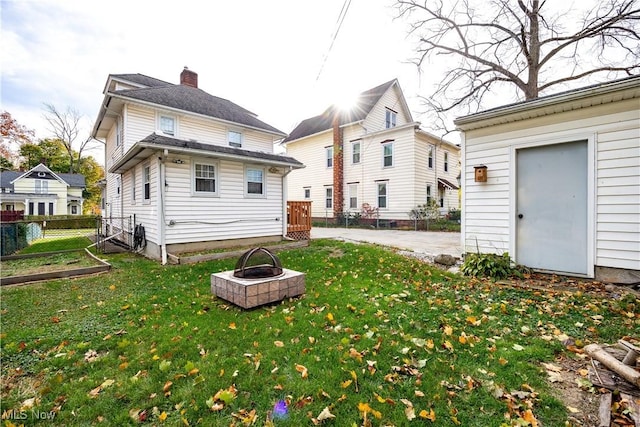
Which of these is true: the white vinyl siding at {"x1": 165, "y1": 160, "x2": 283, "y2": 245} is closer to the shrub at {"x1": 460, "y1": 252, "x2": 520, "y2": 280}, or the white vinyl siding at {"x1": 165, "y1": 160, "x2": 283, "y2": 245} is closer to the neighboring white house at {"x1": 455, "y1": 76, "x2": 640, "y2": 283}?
the neighboring white house at {"x1": 455, "y1": 76, "x2": 640, "y2": 283}

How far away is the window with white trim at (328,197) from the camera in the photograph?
20750 mm

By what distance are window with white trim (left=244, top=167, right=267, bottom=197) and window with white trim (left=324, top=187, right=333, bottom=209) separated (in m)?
11.0

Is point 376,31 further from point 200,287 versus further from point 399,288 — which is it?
point 200,287

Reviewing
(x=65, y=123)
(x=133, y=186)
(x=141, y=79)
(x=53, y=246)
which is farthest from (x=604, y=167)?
(x=65, y=123)

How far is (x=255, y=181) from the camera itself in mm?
9891

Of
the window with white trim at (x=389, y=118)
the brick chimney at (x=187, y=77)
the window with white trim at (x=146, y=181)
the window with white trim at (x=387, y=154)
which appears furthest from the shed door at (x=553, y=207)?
the brick chimney at (x=187, y=77)

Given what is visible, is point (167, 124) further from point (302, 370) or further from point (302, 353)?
point (302, 370)

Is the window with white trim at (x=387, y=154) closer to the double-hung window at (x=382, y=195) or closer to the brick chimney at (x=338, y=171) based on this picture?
the double-hung window at (x=382, y=195)

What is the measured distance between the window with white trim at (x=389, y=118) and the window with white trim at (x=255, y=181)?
→ 509 inches

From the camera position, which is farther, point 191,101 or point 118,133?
point 191,101

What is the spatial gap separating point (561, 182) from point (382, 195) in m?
12.8

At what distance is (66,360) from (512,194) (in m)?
7.42

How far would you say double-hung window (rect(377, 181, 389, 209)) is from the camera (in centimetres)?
1770

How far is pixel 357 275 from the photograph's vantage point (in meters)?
5.77
